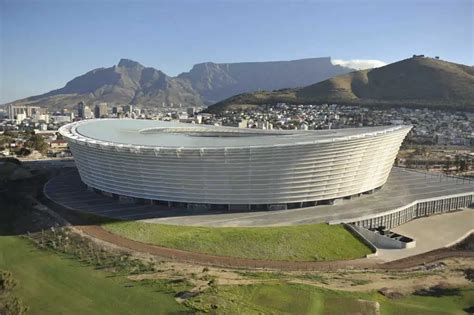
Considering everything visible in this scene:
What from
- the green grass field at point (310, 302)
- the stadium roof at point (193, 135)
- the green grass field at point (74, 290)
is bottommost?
the green grass field at point (310, 302)

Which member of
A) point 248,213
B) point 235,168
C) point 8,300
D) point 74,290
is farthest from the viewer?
point 248,213

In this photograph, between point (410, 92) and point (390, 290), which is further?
point (410, 92)

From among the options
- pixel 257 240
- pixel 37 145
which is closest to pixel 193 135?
pixel 257 240

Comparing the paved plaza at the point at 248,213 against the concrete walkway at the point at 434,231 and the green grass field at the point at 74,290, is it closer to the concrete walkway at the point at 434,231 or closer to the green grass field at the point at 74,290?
the concrete walkway at the point at 434,231

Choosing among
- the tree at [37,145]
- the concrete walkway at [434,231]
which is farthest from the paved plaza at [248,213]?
the tree at [37,145]

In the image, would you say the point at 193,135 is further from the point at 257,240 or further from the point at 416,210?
the point at 416,210

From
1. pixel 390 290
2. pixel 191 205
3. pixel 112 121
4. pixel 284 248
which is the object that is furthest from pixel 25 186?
pixel 390 290

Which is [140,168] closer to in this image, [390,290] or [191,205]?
[191,205]
